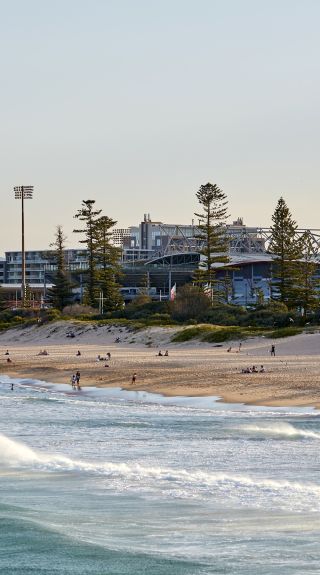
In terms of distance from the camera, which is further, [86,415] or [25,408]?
[25,408]

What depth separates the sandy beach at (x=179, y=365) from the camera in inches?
1583

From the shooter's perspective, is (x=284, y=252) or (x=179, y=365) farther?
(x=284, y=252)

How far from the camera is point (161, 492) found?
21.3 meters

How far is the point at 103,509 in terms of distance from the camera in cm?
1981

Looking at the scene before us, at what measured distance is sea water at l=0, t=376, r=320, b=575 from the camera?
1619 cm

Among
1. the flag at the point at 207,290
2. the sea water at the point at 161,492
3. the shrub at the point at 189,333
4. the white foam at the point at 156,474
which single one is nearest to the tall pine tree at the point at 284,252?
the flag at the point at 207,290

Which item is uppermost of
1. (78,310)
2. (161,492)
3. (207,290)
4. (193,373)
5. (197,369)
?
(207,290)

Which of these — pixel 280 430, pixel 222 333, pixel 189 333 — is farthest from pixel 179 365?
pixel 280 430

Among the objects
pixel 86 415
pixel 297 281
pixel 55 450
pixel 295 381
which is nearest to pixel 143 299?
pixel 297 281

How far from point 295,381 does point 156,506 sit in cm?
2206

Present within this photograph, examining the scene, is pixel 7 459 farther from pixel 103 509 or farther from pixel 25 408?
pixel 25 408

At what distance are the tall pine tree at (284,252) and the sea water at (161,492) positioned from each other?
150 feet

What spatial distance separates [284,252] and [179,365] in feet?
110

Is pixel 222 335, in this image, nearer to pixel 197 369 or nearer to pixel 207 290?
pixel 197 369
